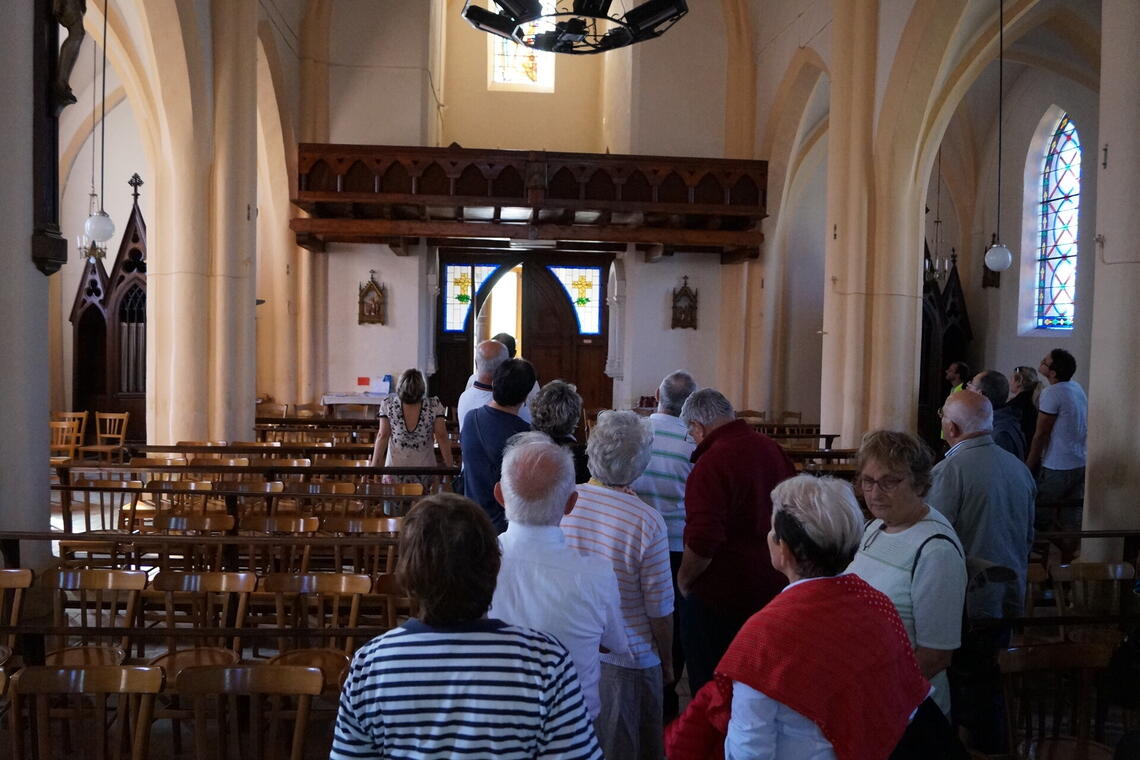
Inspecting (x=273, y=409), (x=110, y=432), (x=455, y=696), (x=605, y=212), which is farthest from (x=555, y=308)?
(x=455, y=696)

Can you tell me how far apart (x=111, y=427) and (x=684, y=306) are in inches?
416

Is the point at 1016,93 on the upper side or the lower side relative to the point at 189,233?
upper

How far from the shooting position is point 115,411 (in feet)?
56.6

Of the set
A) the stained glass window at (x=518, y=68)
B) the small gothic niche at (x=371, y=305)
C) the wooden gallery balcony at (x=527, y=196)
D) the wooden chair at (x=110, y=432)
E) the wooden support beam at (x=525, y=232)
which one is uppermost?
the stained glass window at (x=518, y=68)

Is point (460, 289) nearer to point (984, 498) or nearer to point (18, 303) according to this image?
point (18, 303)

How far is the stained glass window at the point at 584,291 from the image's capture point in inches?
766

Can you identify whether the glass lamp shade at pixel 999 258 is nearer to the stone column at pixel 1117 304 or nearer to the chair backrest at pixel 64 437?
the stone column at pixel 1117 304

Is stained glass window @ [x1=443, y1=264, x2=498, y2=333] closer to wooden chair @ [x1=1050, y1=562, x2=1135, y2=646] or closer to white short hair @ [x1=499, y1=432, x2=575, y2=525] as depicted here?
wooden chair @ [x1=1050, y1=562, x2=1135, y2=646]

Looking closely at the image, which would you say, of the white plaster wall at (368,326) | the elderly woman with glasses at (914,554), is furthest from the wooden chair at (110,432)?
the elderly woman with glasses at (914,554)

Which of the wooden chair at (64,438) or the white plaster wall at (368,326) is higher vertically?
the white plaster wall at (368,326)

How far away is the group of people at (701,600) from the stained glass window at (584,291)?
591 inches

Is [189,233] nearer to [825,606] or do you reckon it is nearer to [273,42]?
[273,42]

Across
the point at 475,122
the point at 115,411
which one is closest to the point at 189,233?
the point at 115,411

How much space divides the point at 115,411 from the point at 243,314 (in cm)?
693
